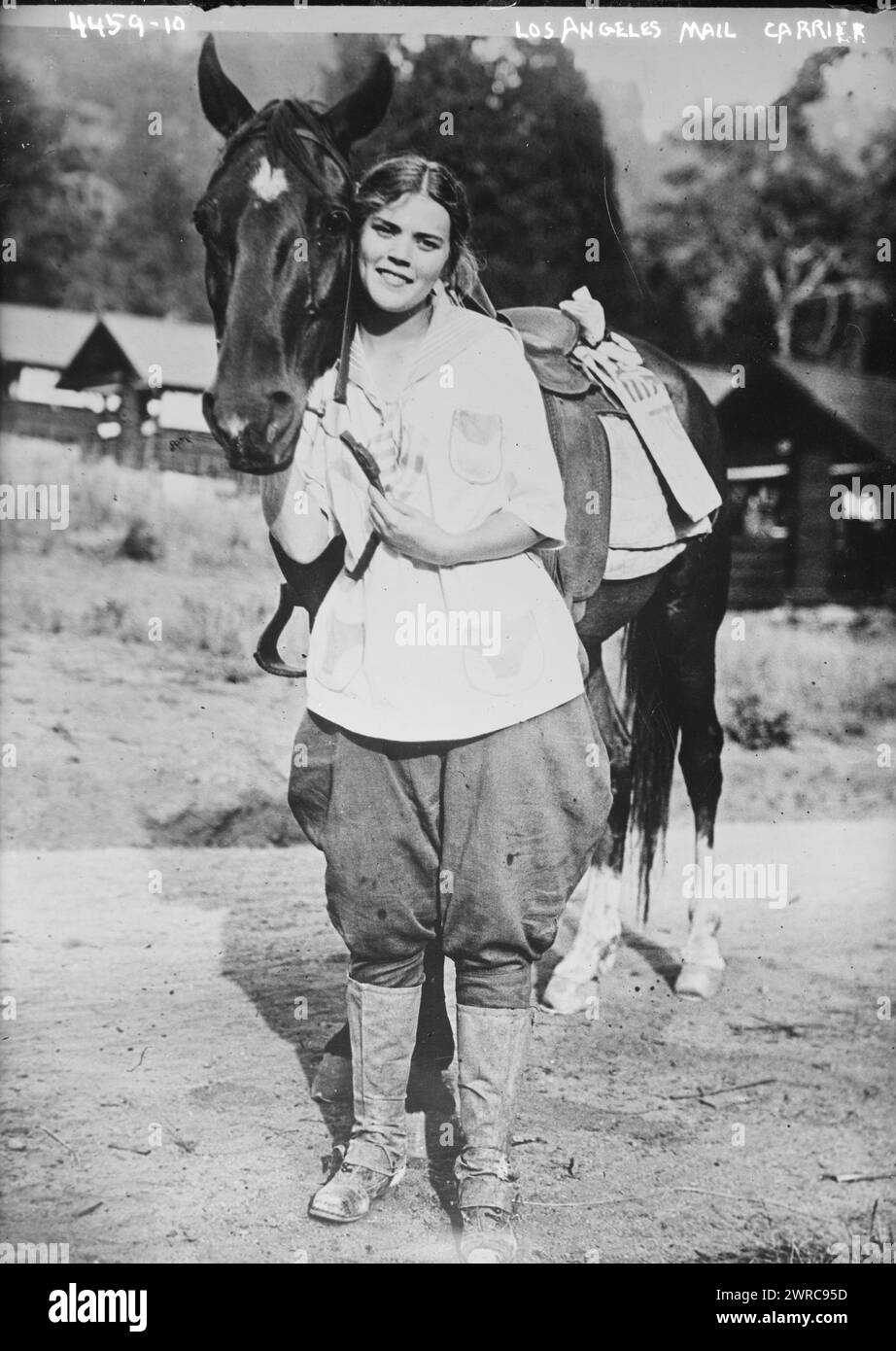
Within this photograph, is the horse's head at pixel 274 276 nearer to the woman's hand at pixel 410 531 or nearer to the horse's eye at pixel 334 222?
the horse's eye at pixel 334 222

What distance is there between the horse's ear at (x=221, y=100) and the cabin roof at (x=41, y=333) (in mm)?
570

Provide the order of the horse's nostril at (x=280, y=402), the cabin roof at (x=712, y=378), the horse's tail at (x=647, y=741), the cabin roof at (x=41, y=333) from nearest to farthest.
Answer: the horse's nostril at (x=280, y=402) < the cabin roof at (x=41, y=333) < the cabin roof at (x=712, y=378) < the horse's tail at (x=647, y=741)

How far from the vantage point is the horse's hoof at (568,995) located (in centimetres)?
324

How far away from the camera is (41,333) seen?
3.12m

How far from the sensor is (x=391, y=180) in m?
2.81

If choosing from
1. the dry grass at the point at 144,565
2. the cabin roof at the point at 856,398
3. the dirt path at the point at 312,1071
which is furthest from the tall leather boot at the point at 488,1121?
the cabin roof at the point at 856,398

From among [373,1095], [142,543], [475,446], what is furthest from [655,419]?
[373,1095]

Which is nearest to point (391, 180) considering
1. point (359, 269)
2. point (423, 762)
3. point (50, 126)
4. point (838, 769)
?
point (359, 269)

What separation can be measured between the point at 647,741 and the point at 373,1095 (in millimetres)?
1217

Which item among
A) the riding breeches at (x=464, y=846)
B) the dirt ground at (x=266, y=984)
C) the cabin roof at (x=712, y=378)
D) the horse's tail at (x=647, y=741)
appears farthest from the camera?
the horse's tail at (x=647, y=741)

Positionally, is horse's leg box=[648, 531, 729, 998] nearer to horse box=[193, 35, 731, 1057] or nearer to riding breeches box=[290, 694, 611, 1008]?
horse box=[193, 35, 731, 1057]

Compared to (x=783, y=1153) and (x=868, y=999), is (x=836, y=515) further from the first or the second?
(x=783, y=1153)

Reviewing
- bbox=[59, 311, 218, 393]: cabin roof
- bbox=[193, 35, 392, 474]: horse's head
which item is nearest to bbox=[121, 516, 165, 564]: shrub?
bbox=[59, 311, 218, 393]: cabin roof
